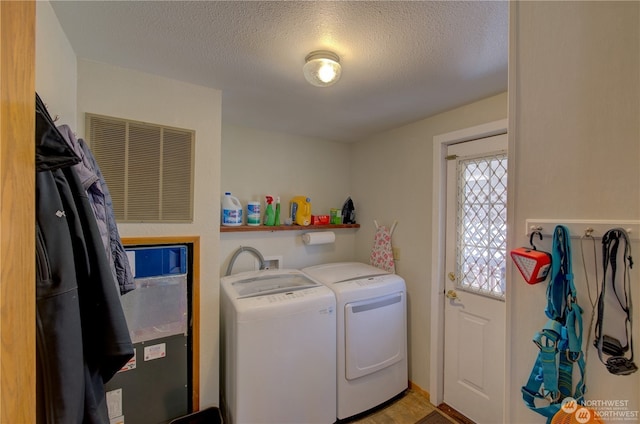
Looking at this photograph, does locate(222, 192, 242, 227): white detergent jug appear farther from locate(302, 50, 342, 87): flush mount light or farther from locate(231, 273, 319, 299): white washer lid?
locate(302, 50, 342, 87): flush mount light

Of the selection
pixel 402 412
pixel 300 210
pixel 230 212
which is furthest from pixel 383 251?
pixel 230 212

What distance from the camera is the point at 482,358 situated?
1.82 m

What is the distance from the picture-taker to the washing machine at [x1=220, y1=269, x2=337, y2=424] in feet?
5.01

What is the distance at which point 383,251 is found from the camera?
2.42 metres

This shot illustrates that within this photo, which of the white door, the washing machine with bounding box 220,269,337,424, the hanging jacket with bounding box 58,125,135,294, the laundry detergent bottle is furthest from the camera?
the laundry detergent bottle

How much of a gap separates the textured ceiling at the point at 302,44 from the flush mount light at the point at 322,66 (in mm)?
36

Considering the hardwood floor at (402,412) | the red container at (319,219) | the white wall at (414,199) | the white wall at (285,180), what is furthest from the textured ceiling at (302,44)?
the hardwood floor at (402,412)

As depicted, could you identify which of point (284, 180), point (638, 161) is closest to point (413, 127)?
point (284, 180)

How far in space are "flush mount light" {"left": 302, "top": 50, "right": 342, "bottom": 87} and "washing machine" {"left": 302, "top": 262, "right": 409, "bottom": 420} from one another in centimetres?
134

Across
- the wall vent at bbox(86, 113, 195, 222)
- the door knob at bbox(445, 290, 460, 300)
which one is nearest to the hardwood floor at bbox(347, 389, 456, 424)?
the door knob at bbox(445, 290, 460, 300)

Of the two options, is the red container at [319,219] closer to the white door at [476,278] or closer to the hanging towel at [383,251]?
the hanging towel at [383,251]

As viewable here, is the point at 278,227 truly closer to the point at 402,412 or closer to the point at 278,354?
the point at 278,354

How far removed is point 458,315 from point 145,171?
90.0 inches

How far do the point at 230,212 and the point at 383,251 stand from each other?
138 centimetres
